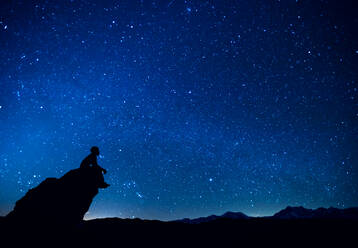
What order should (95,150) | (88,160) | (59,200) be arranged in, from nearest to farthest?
(59,200), (95,150), (88,160)

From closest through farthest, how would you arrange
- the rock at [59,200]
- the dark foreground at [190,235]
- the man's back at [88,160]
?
the dark foreground at [190,235] < the rock at [59,200] < the man's back at [88,160]

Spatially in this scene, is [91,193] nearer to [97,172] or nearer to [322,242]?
[97,172]

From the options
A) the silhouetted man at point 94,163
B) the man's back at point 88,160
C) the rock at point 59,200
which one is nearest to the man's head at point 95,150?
the silhouetted man at point 94,163

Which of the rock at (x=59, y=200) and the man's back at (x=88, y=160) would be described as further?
the man's back at (x=88, y=160)

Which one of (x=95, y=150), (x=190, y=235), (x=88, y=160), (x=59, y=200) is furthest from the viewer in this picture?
(x=190, y=235)

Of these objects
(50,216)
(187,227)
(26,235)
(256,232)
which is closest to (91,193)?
(50,216)

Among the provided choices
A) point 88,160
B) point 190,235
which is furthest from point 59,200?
point 190,235

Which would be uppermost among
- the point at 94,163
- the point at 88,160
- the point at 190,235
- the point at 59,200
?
the point at 88,160

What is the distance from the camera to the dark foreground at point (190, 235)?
7967mm

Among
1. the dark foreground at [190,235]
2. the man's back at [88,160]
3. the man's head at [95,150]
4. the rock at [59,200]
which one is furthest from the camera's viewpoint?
the man's back at [88,160]

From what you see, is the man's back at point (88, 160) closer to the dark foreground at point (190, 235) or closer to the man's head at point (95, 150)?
the man's head at point (95, 150)

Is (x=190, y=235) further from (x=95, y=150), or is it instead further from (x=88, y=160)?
(x=95, y=150)

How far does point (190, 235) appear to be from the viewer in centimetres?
1130

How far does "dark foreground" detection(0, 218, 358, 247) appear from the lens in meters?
7.97
